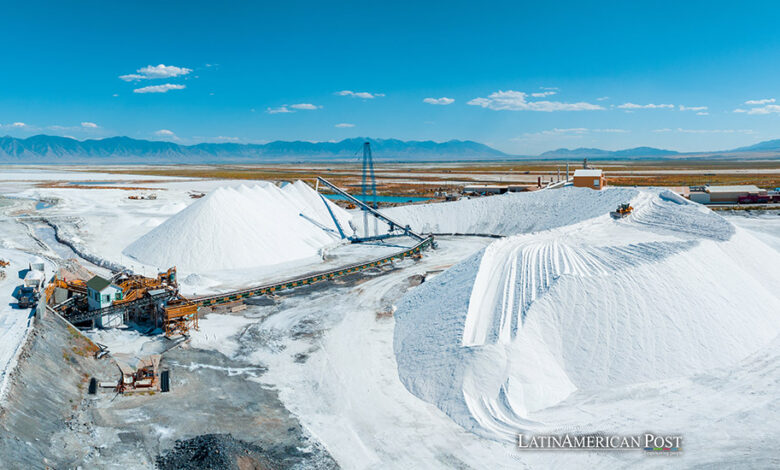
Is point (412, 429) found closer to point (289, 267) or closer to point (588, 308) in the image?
point (588, 308)

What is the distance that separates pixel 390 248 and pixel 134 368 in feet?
72.7

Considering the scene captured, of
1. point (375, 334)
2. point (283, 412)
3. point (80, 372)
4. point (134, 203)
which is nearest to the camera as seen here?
point (283, 412)

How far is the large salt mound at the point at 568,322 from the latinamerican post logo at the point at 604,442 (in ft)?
1.77

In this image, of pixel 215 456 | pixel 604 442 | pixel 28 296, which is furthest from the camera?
pixel 28 296

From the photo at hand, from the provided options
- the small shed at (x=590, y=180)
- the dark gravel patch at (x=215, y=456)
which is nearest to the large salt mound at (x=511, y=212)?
the small shed at (x=590, y=180)

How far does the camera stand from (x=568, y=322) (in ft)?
55.7

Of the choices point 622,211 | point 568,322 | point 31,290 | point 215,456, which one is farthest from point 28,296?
point 622,211

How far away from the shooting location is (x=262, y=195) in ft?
125

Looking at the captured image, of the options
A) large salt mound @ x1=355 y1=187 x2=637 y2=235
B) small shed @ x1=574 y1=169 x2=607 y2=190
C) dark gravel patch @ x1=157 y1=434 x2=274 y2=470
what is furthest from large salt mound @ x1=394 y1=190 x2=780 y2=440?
small shed @ x1=574 y1=169 x2=607 y2=190

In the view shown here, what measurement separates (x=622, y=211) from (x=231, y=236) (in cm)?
2484

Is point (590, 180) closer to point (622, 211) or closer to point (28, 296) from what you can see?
point (622, 211)

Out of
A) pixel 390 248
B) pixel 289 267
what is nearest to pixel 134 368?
pixel 289 267

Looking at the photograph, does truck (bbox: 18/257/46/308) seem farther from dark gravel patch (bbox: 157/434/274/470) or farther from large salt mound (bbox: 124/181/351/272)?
dark gravel patch (bbox: 157/434/274/470)

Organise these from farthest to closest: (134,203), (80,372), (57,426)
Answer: (134,203) < (80,372) < (57,426)
